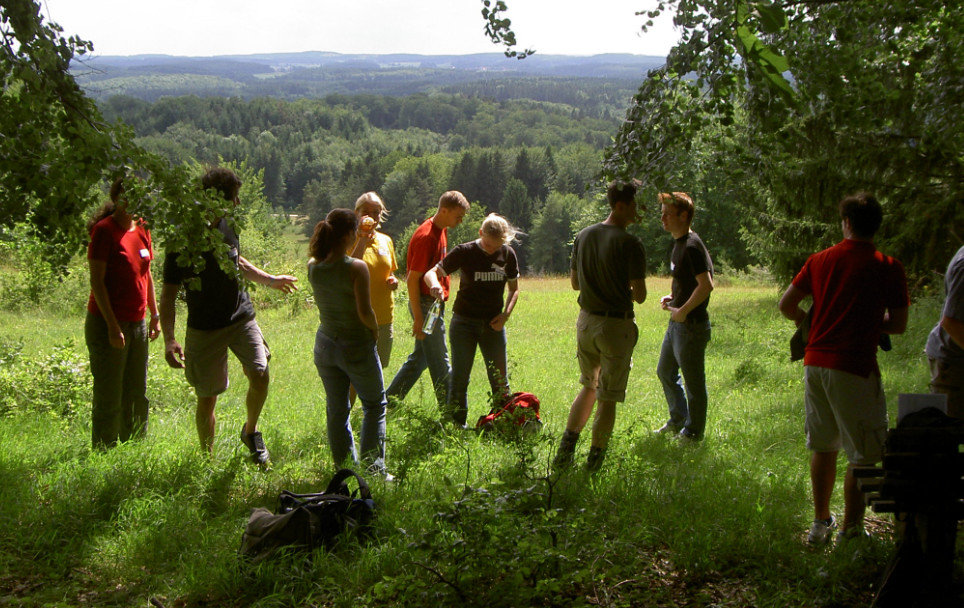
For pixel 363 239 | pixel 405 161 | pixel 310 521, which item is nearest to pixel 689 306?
pixel 363 239

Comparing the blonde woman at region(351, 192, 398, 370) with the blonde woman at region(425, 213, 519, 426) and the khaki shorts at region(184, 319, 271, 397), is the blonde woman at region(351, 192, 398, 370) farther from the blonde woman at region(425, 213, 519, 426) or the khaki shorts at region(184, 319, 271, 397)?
the khaki shorts at region(184, 319, 271, 397)

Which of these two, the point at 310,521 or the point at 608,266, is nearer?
the point at 310,521

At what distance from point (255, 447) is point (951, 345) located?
14.0 ft

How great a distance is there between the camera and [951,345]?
3.99 m

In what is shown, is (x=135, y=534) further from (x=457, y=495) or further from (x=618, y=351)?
(x=618, y=351)

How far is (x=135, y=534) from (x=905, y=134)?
716 cm

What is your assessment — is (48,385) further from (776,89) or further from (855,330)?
(855,330)

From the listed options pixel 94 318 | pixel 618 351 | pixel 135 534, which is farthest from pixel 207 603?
pixel 618 351

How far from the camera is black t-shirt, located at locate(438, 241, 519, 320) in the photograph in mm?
5598

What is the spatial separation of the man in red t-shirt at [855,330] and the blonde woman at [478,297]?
8.14ft

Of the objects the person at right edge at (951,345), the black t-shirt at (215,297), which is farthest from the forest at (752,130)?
the person at right edge at (951,345)

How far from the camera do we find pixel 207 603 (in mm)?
3186

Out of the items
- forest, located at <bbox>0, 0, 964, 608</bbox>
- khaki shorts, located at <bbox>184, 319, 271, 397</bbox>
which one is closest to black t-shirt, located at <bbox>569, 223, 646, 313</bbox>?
forest, located at <bbox>0, 0, 964, 608</bbox>

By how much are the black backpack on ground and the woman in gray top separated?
675 mm
